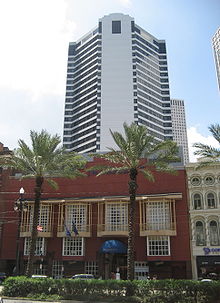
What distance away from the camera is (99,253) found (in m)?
37.2

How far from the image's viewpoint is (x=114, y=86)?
366 ft

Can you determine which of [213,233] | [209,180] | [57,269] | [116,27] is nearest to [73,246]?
[57,269]

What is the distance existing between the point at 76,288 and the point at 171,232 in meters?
14.6

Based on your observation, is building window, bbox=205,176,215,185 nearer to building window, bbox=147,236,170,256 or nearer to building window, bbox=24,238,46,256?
building window, bbox=147,236,170,256

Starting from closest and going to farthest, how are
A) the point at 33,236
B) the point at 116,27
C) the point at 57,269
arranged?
the point at 33,236 → the point at 57,269 → the point at 116,27

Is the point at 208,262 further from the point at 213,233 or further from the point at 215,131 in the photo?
the point at 215,131

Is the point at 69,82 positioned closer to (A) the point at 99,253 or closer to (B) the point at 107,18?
(B) the point at 107,18

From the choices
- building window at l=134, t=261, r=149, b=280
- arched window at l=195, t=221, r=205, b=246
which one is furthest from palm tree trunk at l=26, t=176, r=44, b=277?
arched window at l=195, t=221, r=205, b=246

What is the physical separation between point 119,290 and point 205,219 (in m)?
17.5

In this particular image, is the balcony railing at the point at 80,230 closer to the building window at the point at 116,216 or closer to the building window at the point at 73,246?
the building window at the point at 73,246

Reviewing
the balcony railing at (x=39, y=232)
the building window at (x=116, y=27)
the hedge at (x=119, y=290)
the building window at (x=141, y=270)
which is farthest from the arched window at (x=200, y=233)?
the building window at (x=116, y=27)

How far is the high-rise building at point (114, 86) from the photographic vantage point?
10838 centimetres

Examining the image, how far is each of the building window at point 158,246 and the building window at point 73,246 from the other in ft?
25.8

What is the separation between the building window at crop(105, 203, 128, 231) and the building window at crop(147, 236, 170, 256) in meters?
3.22
